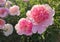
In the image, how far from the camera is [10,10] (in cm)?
119

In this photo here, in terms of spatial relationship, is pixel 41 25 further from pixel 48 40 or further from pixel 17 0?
pixel 17 0

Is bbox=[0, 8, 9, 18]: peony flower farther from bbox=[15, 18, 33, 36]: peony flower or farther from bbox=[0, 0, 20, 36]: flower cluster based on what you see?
bbox=[15, 18, 33, 36]: peony flower

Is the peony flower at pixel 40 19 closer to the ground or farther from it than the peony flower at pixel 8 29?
farther from it

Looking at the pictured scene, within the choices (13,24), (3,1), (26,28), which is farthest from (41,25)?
(3,1)

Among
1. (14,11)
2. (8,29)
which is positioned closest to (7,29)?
(8,29)

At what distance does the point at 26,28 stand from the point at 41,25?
0.08 m

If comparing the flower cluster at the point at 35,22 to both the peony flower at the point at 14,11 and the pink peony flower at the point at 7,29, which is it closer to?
the pink peony flower at the point at 7,29

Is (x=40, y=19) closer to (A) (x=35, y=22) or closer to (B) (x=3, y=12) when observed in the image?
(A) (x=35, y=22)

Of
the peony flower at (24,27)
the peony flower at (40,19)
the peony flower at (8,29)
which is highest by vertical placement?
the peony flower at (40,19)

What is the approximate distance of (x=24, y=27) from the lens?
107 cm

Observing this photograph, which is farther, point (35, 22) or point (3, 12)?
point (3, 12)

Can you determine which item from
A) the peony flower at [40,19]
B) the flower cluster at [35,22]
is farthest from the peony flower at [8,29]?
the peony flower at [40,19]

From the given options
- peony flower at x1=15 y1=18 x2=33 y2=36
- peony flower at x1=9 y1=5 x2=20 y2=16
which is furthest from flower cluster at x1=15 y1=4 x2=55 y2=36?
peony flower at x1=9 y1=5 x2=20 y2=16

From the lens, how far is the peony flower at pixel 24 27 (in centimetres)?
105
